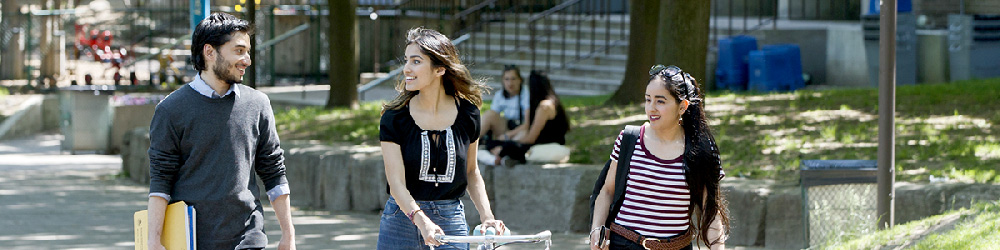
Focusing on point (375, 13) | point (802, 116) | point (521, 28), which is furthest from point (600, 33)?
point (802, 116)

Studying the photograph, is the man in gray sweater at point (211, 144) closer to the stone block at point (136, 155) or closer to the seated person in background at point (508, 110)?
the seated person in background at point (508, 110)

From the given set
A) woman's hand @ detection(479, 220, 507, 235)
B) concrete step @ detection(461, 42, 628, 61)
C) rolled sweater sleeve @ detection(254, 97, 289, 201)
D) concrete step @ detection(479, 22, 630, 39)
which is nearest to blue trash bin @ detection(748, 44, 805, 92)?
concrete step @ detection(461, 42, 628, 61)

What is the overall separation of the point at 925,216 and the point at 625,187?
13.3 feet

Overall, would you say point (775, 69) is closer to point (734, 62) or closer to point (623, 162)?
point (734, 62)

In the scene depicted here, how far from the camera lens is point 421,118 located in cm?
464

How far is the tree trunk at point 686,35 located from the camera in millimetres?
11266

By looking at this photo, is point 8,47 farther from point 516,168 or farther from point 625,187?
point 625,187

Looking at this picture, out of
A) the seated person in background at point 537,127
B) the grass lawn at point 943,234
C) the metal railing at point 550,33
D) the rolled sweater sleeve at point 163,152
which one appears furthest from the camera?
the metal railing at point 550,33

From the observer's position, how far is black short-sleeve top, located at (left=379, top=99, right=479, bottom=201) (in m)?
4.59

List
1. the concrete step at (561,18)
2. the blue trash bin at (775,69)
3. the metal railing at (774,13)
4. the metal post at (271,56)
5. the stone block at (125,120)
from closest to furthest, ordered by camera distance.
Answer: the stone block at (125,120) → the blue trash bin at (775,69) → the metal railing at (774,13) → the concrete step at (561,18) → the metal post at (271,56)

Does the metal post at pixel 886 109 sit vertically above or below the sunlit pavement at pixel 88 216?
above

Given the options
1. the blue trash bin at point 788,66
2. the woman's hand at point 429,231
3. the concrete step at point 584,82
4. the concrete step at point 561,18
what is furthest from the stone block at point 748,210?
the concrete step at point 561,18

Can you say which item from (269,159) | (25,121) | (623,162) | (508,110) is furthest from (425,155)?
(25,121)

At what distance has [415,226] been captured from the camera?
460 cm
